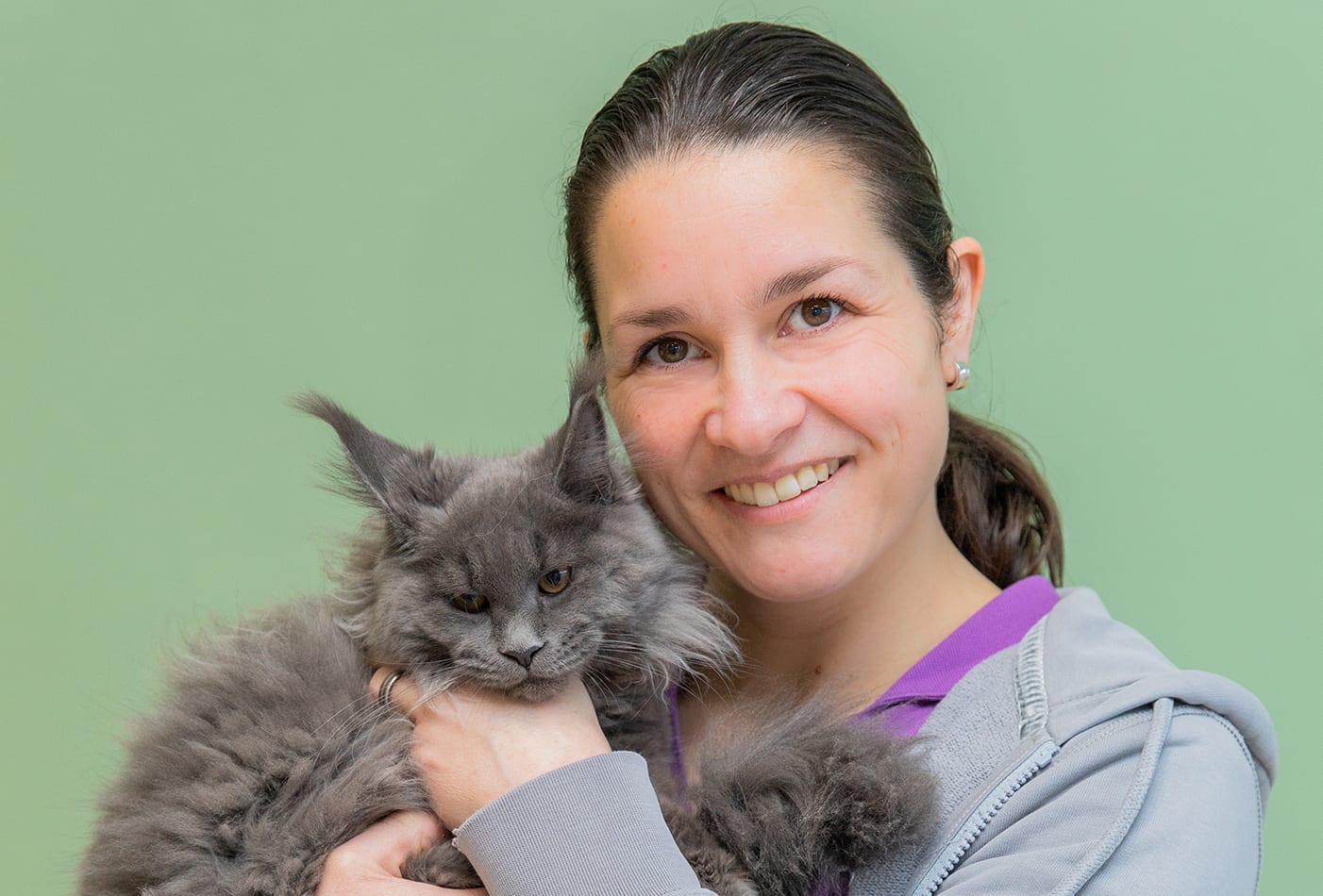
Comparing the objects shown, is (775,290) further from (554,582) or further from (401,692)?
(401,692)

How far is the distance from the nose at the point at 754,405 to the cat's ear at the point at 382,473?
0.43 m

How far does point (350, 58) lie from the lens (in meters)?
2.84

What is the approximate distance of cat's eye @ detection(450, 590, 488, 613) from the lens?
167cm

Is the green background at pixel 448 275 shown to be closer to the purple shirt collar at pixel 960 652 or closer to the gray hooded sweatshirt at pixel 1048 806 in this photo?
the purple shirt collar at pixel 960 652

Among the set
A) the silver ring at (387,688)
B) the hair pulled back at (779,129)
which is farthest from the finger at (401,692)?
the hair pulled back at (779,129)

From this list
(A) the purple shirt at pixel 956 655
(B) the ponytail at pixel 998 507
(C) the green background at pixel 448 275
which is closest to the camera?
(A) the purple shirt at pixel 956 655

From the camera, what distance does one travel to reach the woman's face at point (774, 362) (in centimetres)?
171

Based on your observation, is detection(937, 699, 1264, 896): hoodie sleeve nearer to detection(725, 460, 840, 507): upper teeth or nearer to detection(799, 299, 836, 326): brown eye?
detection(725, 460, 840, 507): upper teeth

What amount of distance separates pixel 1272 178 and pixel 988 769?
158cm

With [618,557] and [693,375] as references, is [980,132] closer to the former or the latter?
[693,375]

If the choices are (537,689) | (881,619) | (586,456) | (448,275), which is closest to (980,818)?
(881,619)

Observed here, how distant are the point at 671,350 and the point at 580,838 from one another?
75 centimetres

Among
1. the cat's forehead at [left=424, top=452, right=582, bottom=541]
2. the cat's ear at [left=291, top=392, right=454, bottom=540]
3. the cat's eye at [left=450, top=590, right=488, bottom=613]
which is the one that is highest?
the cat's ear at [left=291, top=392, right=454, bottom=540]

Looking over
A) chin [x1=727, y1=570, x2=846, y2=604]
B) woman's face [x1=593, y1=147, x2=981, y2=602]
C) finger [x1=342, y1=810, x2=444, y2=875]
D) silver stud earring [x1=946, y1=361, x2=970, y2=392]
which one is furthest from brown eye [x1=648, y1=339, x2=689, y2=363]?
finger [x1=342, y1=810, x2=444, y2=875]
